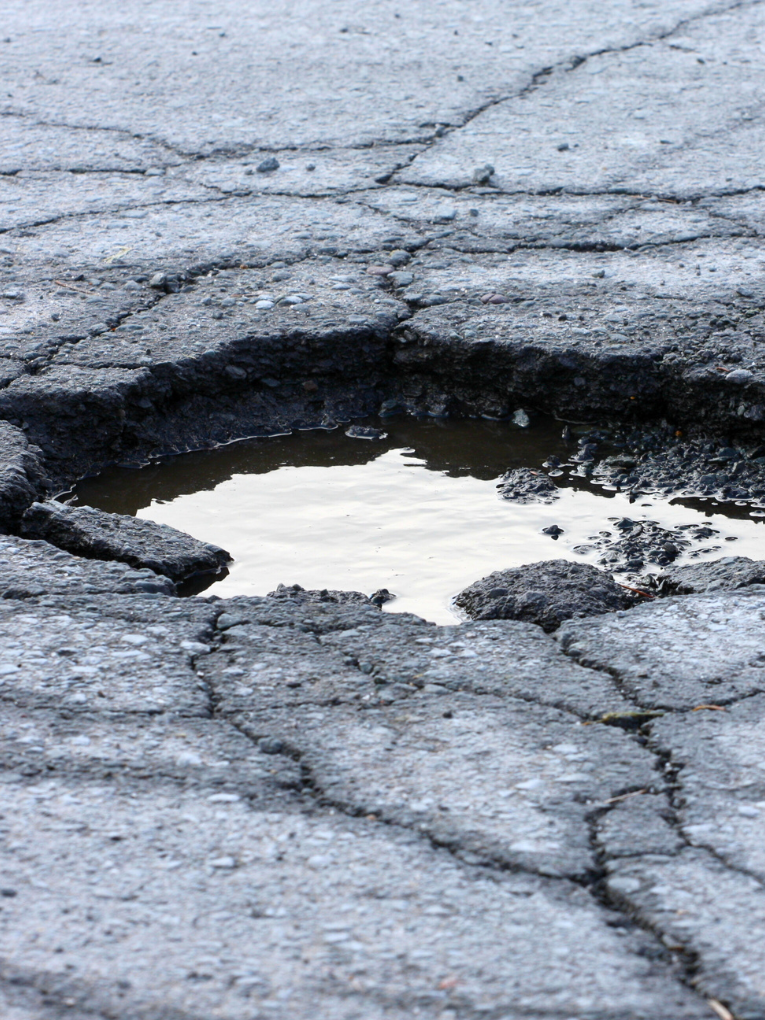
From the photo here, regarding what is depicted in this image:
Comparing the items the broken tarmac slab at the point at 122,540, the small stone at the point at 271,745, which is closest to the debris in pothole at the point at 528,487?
the broken tarmac slab at the point at 122,540

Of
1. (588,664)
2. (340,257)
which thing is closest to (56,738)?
(588,664)

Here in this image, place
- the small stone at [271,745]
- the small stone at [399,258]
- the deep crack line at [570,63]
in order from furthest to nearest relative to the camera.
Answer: the deep crack line at [570,63], the small stone at [399,258], the small stone at [271,745]

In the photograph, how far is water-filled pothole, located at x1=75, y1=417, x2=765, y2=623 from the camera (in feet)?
8.41

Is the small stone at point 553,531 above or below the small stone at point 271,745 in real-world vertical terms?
above

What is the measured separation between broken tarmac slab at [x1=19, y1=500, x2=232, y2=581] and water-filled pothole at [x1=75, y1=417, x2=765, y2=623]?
3.7 inches

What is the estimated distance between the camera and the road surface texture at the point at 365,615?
1.37 metres

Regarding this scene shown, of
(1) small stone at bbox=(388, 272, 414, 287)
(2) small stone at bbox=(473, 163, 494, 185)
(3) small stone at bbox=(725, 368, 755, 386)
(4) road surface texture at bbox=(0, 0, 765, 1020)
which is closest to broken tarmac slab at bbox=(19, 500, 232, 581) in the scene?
(4) road surface texture at bbox=(0, 0, 765, 1020)

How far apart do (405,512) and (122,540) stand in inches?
29.5

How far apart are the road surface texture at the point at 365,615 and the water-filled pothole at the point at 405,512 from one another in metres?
0.12

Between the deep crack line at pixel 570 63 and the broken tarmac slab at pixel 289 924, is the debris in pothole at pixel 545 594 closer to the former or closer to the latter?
the broken tarmac slab at pixel 289 924

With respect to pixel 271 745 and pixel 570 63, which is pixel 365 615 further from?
pixel 570 63

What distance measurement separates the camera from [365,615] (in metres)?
2.12

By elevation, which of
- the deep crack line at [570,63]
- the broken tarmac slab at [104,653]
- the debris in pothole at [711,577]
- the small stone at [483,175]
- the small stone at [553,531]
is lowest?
the broken tarmac slab at [104,653]

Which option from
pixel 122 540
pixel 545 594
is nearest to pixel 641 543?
pixel 545 594
